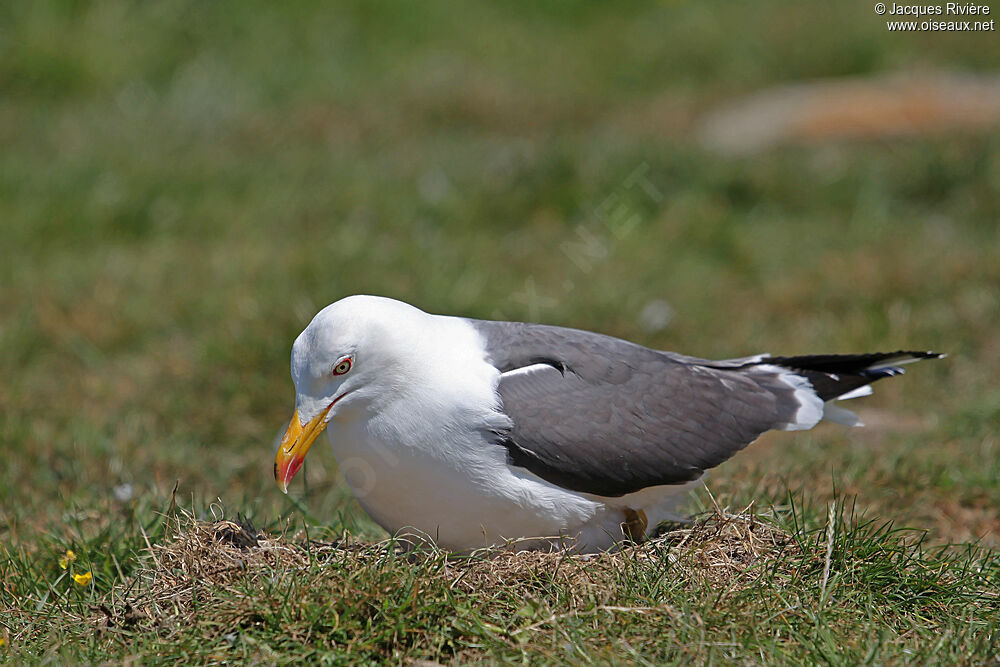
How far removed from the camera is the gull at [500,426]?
3230 millimetres

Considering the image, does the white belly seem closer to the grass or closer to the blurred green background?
the grass

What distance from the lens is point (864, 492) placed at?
14.5 ft

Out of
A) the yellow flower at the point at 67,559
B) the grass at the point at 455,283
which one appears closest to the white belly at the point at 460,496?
the grass at the point at 455,283

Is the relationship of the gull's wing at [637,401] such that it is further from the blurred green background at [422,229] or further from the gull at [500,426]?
the blurred green background at [422,229]

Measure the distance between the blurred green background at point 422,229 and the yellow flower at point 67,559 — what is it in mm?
185

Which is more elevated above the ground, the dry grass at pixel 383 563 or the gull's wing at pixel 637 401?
the gull's wing at pixel 637 401

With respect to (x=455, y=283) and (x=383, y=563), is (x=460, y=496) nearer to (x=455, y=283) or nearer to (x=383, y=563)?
(x=383, y=563)

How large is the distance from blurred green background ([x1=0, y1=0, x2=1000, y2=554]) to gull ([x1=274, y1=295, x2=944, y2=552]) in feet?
2.00

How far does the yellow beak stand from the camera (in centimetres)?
327

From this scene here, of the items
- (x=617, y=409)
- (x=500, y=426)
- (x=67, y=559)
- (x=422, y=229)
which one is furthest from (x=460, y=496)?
(x=422, y=229)

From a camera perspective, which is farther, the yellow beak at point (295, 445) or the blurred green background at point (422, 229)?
the blurred green background at point (422, 229)

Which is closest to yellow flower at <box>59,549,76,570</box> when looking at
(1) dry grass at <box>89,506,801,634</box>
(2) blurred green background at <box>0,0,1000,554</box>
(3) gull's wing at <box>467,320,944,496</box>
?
(2) blurred green background at <box>0,0,1000,554</box>

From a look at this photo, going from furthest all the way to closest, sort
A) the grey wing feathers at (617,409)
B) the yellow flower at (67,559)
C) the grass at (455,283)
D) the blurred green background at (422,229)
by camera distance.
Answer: the blurred green background at (422,229) → the yellow flower at (67,559) → the grey wing feathers at (617,409) → the grass at (455,283)

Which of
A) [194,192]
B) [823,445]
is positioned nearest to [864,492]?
[823,445]
